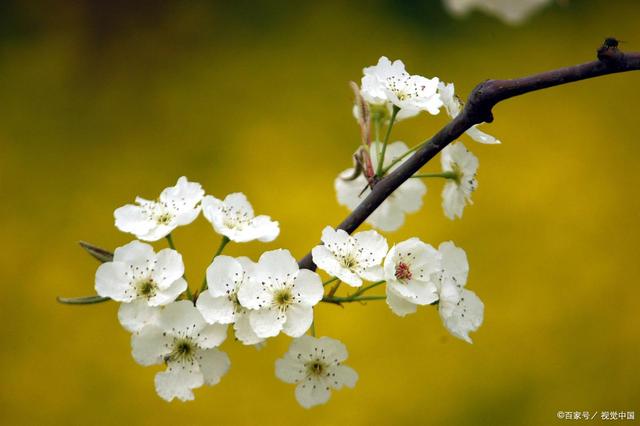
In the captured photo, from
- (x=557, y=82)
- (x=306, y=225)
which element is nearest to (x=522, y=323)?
(x=306, y=225)

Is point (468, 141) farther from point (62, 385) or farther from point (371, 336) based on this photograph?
point (62, 385)

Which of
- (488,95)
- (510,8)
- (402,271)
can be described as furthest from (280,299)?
(510,8)

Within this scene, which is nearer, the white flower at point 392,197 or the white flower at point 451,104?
the white flower at point 451,104

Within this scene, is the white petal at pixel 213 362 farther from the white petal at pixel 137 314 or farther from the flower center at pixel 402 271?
the flower center at pixel 402 271

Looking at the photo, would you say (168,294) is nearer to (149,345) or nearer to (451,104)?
(149,345)

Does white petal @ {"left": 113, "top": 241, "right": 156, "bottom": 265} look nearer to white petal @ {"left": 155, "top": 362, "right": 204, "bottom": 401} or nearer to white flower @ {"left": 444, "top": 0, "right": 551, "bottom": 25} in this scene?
white petal @ {"left": 155, "top": 362, "right": 204, "bottom": 401}

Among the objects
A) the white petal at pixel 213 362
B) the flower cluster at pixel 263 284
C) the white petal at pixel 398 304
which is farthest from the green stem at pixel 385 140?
the white petal at pixel 213 362
